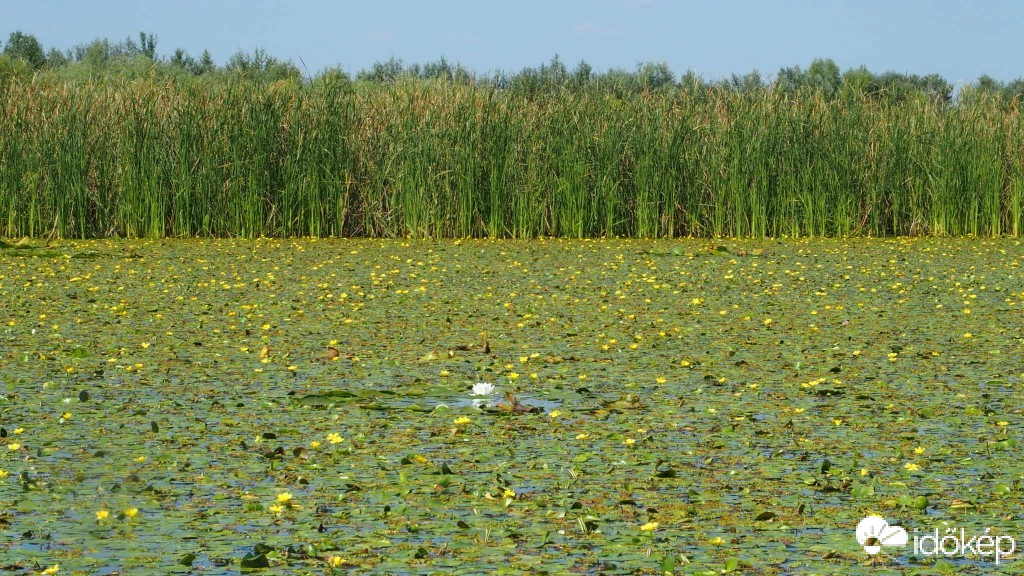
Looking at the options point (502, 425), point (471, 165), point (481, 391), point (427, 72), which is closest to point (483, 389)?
point (481, 391)

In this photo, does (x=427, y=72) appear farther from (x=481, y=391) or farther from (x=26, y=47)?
(x=481, y=391)

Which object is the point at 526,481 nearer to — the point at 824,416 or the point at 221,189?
the point at 824,416

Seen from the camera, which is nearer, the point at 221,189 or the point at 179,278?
the point at 179,278

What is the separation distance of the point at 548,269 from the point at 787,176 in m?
4.29

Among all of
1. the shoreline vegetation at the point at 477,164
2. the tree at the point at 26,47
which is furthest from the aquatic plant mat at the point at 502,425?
the tree at the point at 26,47

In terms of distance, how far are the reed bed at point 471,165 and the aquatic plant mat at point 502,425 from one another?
392 cm

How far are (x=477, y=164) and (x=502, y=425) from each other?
8.60 m

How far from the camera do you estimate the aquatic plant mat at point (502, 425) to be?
3039mm

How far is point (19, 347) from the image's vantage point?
6.14 metres

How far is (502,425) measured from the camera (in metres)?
4.38

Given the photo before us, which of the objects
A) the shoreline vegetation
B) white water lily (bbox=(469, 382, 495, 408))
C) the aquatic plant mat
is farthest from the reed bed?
white water lily (bbox=(469, 382, 495, 408))

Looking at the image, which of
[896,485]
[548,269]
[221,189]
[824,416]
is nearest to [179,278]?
[548,269]

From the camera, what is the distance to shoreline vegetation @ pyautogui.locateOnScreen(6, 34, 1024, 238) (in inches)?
493

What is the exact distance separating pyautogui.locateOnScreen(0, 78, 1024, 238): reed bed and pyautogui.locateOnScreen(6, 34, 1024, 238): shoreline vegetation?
0.02m
